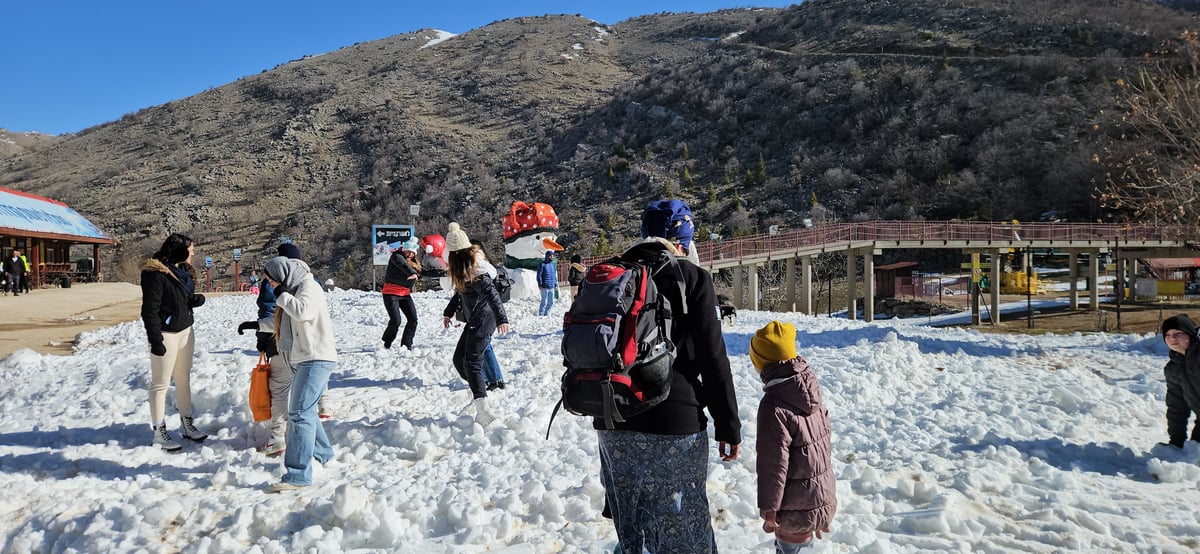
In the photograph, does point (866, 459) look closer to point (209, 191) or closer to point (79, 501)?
point (79, 501)

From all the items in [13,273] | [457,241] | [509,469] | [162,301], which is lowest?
[509,469]

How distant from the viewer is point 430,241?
17531mm

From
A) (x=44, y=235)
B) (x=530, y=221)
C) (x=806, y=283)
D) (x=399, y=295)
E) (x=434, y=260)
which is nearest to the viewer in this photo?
(x=399, y=295)

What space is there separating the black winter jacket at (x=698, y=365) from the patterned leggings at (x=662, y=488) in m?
0.08

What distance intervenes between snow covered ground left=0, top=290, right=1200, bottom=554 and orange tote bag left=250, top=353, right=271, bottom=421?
351 mm

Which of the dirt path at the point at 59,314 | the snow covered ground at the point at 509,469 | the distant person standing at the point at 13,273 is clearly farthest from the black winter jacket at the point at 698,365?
the distant person standing at the point at 13,273

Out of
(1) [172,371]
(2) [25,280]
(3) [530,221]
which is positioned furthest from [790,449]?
(2) [25,280]

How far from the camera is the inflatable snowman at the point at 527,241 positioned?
17.9 meters

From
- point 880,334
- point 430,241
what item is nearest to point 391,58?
point 430,241

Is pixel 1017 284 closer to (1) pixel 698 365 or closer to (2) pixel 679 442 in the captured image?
(1) pixel 698 365

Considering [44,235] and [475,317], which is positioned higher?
[44,235]

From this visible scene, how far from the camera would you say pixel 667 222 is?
10.0ft

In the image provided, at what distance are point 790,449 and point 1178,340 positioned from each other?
4640 millimetres

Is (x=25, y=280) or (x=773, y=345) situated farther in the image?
(x=25, y=280)
